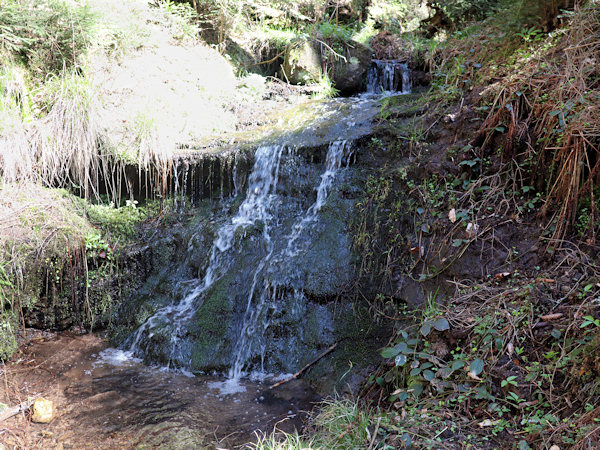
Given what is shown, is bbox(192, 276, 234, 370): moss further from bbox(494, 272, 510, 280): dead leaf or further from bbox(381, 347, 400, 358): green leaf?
bbox(494, 272, 510, 280): dead leaf

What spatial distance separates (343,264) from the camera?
4.41 m

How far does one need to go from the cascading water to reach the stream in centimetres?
226

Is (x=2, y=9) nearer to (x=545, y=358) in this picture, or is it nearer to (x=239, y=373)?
(x=239, y=373)

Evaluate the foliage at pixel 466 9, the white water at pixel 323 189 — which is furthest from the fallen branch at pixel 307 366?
the foliage at pixel 466 9

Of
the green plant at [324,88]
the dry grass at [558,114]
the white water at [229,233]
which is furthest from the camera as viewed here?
the green plant at [324,88]

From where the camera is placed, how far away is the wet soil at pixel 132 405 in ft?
10.6

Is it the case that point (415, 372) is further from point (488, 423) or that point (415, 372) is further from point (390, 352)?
point (488, 423)

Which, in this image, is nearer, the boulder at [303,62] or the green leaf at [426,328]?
the green leaf at [426,328]

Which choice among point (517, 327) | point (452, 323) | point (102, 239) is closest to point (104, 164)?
point (102, 239)

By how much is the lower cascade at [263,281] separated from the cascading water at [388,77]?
367 cm

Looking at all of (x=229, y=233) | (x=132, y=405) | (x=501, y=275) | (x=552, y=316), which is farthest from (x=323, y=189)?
(x=132, y=405)

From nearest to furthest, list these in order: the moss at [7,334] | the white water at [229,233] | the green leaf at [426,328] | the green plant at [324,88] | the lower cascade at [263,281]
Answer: the green leaf at [426,328], the lower cascade at [263,281], the moss at [7,334], the white water at [229,233], the green plant at [324,88]

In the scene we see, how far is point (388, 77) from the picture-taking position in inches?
329

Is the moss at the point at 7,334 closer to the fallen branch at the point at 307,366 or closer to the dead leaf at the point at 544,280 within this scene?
the fallen branch at the point at 307,366
